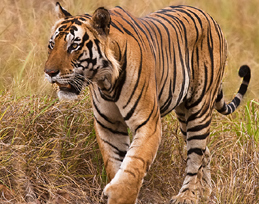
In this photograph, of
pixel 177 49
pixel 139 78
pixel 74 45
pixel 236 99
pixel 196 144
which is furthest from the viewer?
pixel 236 99

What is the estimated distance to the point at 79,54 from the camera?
343 centimetres

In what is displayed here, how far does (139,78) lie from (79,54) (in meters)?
0.49

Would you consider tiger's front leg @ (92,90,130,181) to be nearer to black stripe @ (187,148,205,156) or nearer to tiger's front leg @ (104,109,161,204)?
tiger's front leg @ (104,109,161,204)

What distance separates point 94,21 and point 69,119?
52.0 inches

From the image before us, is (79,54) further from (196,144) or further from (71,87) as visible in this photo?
(196,144)

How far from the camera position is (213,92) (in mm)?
4750

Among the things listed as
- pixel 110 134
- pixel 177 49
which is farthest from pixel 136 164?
pixel 177 49

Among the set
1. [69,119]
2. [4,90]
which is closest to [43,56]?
[4,90]

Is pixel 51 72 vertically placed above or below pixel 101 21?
below

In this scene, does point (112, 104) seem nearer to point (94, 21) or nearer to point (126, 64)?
point (126, 64)

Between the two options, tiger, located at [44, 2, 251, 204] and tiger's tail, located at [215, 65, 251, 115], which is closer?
tiger, located at [44, 2, 251, 204]

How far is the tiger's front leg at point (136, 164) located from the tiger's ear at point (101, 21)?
686 mm

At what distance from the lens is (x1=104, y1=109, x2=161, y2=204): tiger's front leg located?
3.54 m

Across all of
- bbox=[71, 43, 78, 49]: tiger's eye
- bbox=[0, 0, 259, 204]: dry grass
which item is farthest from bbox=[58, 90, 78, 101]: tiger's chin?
bbox=[0, 0, 259, 204]: dry grass
